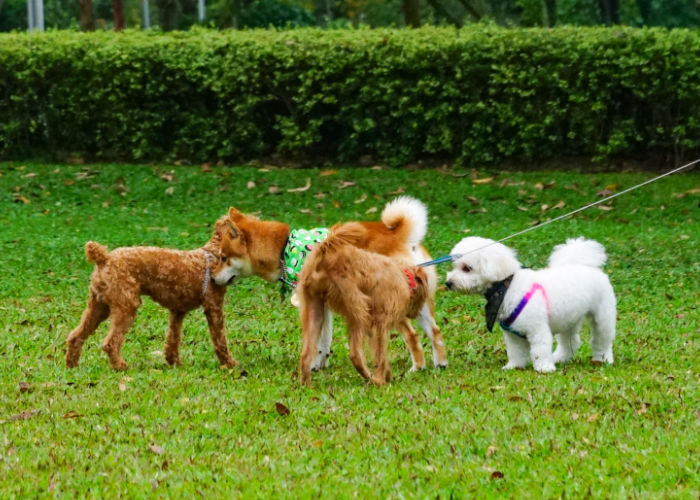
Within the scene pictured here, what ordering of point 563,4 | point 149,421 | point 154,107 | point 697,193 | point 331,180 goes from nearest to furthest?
point 149,421, point 697,193, point 331,180, point 154,107, point 563,4

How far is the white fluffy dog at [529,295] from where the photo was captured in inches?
295

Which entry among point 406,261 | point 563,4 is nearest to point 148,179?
point 406,261

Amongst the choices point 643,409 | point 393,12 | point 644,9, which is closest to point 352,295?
point 643,409

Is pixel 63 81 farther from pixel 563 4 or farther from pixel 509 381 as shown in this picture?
pixel 563 4

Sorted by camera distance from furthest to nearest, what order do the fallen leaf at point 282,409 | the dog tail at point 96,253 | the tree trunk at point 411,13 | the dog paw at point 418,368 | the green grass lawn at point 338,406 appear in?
the tree trunk at point 411,13
the dog paw at point 418,368
the dog tail at point 96,253
the fallen leaf at point 282,409
the green grass lawn at point 338,406

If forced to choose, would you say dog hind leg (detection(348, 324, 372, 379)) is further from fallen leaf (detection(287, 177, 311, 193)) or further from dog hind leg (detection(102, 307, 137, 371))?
fallen leaf (detection(287, 177, 311, 193))

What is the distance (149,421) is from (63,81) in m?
12.9

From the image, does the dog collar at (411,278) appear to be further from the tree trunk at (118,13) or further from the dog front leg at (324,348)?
the tree trunk at (118,13)

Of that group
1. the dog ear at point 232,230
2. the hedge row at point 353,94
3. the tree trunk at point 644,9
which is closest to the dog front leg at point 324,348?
the dog ear at point 232,230

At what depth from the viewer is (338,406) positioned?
21.6 ft

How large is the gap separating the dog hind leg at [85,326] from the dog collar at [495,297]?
2.67 meters

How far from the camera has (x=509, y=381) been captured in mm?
7238

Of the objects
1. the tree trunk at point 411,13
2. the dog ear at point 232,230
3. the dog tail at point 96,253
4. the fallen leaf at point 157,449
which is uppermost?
the tree trunk at point 411,13

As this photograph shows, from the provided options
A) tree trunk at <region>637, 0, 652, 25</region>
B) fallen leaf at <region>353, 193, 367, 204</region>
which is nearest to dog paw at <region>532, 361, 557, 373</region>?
fallen leaf at <region>353, 193, 367, 204</region>
